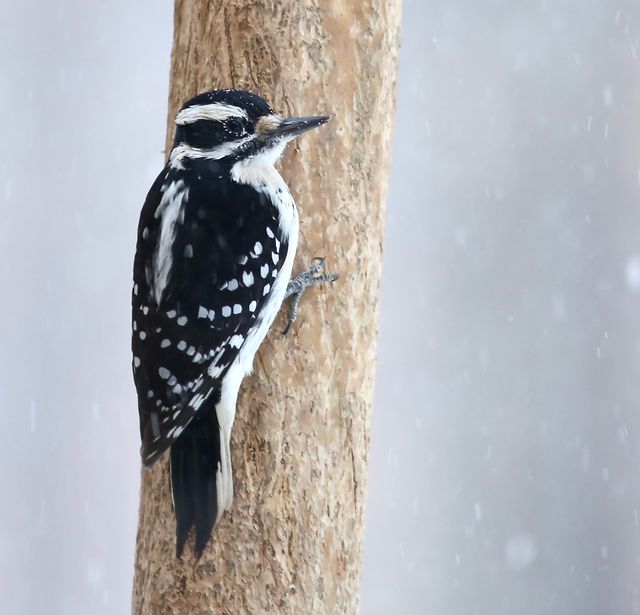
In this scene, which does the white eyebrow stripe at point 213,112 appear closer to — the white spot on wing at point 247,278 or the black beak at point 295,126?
the black beak at point 295,126

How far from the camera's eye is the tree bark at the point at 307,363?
1.63 meters

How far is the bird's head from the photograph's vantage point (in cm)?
151

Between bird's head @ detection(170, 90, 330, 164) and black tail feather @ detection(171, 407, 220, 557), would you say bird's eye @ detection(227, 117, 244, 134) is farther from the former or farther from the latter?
black tail feather @ detection(171, 407, 220, 557)

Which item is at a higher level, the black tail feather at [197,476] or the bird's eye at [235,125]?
the bird's eye at [235,125]

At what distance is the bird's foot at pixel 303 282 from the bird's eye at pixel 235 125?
0.28 meters

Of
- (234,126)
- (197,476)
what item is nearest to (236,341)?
(197,476)

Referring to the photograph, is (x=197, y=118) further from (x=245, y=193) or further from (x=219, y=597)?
(x=219, y=597)

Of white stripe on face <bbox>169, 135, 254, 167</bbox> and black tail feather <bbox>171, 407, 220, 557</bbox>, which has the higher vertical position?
white stripe on face <bbox>169, 135, 254, 167</bbox>

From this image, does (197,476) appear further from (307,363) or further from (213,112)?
(213,112)

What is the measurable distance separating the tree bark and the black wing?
0.12 m

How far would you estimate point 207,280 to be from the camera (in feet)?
5.08

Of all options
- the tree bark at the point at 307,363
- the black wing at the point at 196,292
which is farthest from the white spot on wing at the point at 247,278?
the tree bark at the point at 307,363

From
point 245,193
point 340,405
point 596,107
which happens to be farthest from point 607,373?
point 245,193

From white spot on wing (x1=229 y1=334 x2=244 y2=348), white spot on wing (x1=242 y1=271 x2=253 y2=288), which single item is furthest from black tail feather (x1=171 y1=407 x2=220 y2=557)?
white spot on wing (x1=242 y1=271 x2=253 y2=288)
